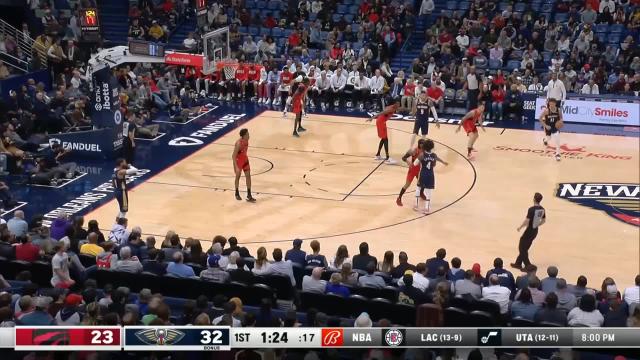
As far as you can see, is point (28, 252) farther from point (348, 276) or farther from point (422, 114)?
point (422, 114)

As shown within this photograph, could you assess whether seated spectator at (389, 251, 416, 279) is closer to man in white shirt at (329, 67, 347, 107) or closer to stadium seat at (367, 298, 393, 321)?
stadium seat at (367, 298, 393, 321)

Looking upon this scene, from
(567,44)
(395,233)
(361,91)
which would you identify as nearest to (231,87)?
(361,91)

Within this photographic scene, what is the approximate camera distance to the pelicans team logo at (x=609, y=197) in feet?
65.9

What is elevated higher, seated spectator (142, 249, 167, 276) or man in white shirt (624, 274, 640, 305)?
seated spectator (142, 249, 167, 276)

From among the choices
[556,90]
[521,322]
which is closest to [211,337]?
[521,322]

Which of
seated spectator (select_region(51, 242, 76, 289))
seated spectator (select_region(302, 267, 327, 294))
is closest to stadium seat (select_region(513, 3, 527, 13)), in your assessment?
seated spectator (select_region(302, 267, 327, 294))

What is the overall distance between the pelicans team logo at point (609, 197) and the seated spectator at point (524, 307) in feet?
24.1

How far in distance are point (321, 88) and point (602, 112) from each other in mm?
8434

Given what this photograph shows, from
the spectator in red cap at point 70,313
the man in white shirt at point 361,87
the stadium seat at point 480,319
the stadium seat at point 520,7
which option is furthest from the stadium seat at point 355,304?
the stadium seat at point 520,7

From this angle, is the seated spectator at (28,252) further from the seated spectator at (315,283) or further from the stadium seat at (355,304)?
the stadium seat at (355,304)

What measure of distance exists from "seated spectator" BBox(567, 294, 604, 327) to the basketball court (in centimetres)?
421

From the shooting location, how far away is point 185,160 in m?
23.9

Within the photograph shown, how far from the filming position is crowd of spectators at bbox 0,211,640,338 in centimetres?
1204

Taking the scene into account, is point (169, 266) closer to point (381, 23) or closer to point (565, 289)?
point (565, 289)
